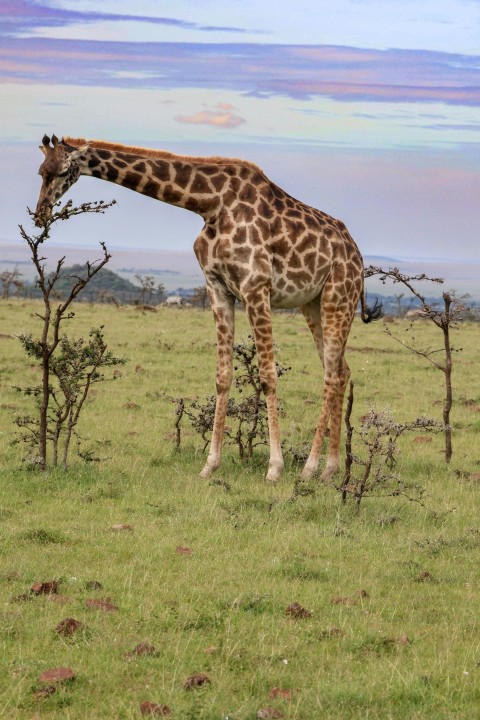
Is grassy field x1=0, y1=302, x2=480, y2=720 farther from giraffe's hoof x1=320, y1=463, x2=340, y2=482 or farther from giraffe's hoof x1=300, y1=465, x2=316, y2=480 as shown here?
giraffe's hoof x1=320, y1=463, x2=340, y2=482

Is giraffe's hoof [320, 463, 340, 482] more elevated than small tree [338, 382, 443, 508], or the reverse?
small tree [338, 382, 443, 508]

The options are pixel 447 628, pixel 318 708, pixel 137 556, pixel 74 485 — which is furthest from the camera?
pixel 74 485

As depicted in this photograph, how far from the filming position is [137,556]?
899 cm

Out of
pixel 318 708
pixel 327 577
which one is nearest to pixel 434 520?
pixel 327 577

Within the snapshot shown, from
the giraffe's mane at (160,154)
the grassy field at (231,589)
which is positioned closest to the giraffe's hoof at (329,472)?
the grassy field at (231,589)

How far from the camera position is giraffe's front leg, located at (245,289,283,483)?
12.4m

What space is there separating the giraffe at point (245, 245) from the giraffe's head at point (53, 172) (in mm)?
13

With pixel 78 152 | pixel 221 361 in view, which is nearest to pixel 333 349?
pixel 221 361

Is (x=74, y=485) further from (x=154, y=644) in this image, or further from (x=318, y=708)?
(x=318, y=708)

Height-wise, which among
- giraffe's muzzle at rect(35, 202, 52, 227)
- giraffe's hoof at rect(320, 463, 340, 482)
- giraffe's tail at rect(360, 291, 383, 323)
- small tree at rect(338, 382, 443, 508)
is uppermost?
giraffe's muzzle at rect(35, 202, 52, 227)

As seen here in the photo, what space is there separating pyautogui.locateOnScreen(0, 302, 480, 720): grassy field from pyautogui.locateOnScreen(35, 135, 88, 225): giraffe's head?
11.1 feet

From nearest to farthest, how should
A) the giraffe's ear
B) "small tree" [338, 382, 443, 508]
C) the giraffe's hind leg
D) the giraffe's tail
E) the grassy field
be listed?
1. the grassy field
2. "small tree" [338, 382, 443, 508]
3. the giraffe's ear
4. the giraffe's hind leg
5. the giraffe's tail

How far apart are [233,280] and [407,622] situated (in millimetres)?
Answer: 5942

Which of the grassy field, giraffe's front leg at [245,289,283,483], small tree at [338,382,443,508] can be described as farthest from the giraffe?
the grassy field
